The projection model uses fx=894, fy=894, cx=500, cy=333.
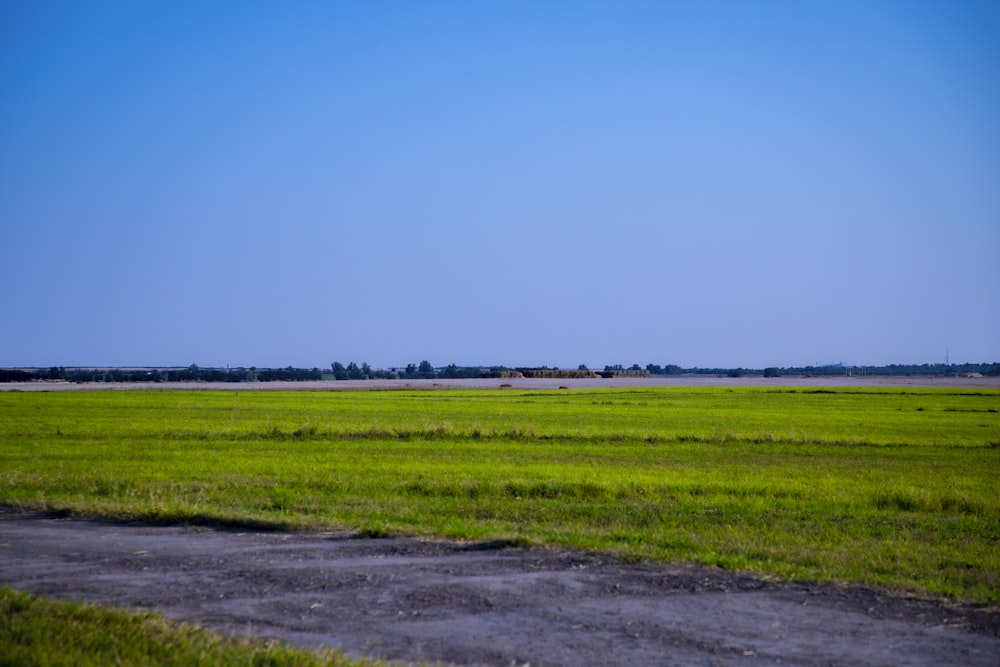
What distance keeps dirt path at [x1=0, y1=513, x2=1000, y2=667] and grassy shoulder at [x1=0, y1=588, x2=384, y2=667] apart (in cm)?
64

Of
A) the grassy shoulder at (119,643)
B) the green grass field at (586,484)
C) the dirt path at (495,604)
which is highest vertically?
the grassy shoulder at (119,643)

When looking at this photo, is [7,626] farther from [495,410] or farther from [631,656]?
[495,410]

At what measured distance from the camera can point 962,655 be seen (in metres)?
8.43

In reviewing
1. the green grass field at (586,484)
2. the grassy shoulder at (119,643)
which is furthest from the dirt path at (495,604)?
the green grass field at (586,484)

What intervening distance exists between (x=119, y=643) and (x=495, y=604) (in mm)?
3969

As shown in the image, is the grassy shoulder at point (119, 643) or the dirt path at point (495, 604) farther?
the dirt path at point (495, 604)

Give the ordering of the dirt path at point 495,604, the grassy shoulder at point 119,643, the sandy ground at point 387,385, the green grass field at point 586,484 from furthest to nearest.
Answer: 1. the sandy ground at point 387,385
2. the green grass field at point 586,484
3. the dirt path at point 495,604
4. the grassy shoulder at point 119,643

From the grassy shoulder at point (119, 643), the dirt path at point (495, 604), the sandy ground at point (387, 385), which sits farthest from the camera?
Answer: the sandy ground at point (387, 385)

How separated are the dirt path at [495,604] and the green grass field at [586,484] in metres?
1.26

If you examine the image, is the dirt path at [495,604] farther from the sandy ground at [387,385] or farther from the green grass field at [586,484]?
the sandy ground at [387,385]

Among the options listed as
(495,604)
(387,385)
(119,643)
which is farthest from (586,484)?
(387,385)

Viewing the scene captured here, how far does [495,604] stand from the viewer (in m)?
10.2

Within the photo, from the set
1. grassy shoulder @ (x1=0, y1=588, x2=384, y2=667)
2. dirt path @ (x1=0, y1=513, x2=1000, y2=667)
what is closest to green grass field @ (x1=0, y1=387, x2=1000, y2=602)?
dirt path @ (x1=0, y1=513, x2=1000, y2=667)

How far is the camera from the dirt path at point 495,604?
8547 mm
